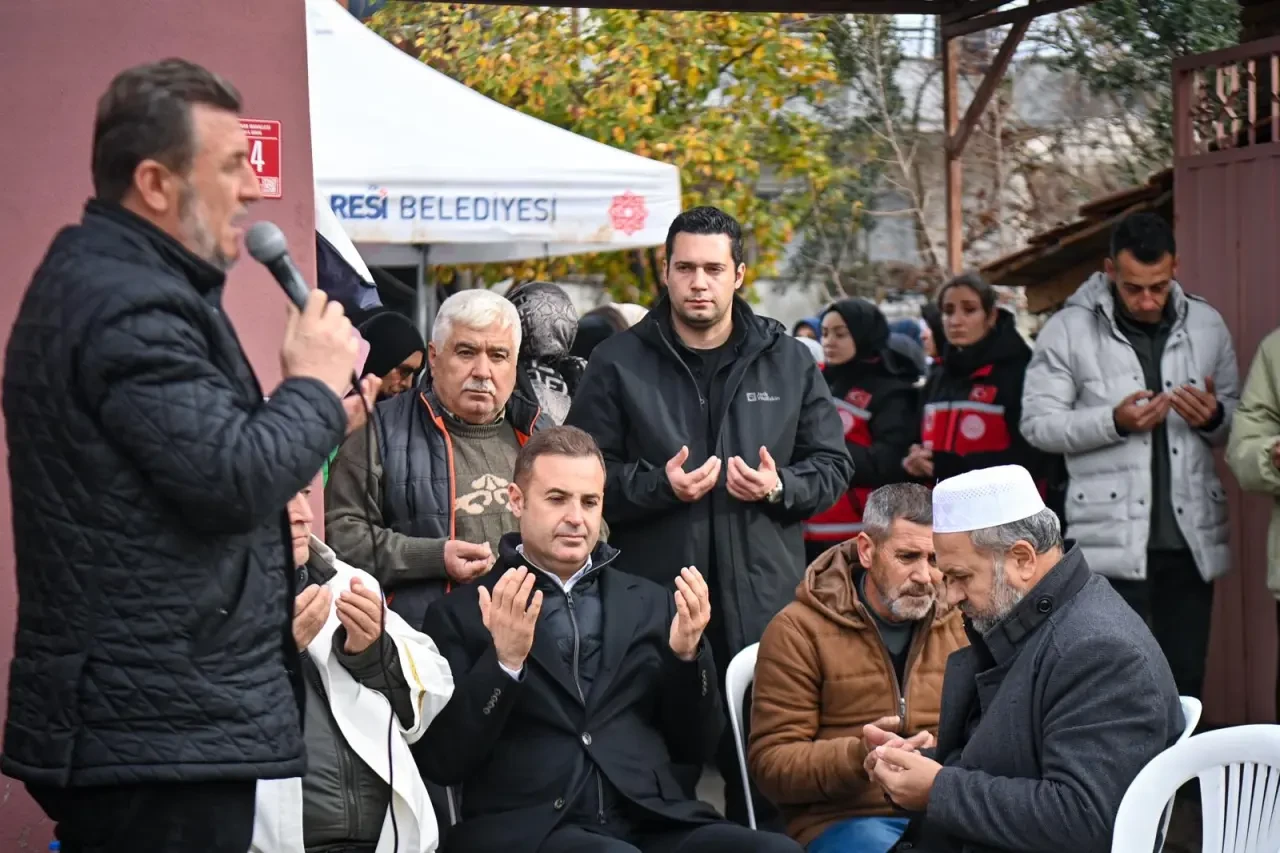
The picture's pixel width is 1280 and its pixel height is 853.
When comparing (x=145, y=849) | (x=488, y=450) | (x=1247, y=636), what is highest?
(x=488, y=450)

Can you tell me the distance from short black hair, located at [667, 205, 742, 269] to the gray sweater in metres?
1.99

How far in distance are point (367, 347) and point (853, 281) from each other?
783 inches

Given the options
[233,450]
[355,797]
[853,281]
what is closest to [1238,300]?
[355,797]

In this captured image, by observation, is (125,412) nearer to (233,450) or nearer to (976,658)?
(233,450)

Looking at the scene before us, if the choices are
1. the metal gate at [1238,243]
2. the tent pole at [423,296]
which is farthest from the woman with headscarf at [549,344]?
the tent pole at [423,296]

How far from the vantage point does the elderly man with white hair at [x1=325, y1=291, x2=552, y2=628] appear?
5113 mm

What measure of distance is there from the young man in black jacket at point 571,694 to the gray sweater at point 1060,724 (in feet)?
2.05

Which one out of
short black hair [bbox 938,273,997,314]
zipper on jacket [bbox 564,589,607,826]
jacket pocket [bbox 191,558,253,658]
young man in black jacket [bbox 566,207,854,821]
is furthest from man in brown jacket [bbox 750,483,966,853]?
short black hair [bbox 938,273,997,314]

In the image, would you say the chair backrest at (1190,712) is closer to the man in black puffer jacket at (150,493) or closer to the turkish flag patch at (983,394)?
the man in black puffer jacket at (150,493)

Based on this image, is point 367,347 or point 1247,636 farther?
point 1247,636

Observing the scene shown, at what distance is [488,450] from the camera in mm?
5246

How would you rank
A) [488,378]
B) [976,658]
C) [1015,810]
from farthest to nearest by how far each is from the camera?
[488,378], [976,658], [1015,810]

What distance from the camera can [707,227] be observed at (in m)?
5.49

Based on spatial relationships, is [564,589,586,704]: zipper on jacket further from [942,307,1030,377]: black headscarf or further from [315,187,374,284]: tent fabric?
[942,307,1030,377]: black headscarf
